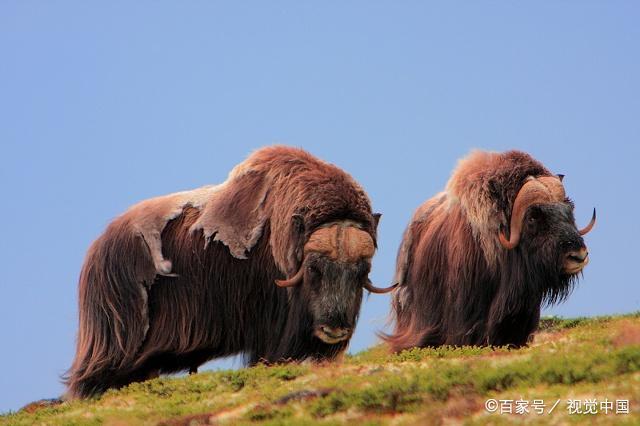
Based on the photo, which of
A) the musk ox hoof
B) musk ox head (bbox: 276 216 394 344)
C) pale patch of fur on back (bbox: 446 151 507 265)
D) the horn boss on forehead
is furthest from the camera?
the musk ox hoof

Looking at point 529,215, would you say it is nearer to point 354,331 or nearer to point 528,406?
point 354,331

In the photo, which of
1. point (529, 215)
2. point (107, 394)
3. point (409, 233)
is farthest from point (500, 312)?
point (107, 394)

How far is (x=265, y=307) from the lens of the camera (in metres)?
9.48

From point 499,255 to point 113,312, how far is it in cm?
328

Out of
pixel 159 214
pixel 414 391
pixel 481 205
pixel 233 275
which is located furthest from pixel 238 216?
pixel 414 391

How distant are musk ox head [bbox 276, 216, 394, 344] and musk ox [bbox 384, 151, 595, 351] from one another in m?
1.09

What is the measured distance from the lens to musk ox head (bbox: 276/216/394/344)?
894 centimetres

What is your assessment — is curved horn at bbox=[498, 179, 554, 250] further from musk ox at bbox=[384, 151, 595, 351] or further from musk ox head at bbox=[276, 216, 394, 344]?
musk ox head at bbox=[276, 216, 394, 344]

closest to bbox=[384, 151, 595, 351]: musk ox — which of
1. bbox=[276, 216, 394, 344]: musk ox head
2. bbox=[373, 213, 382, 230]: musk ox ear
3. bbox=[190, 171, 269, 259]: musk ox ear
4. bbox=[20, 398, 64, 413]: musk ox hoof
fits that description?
bbox=[373, 213, 382, 230]: musk ox ear

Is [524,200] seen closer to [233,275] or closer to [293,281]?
[293,281]

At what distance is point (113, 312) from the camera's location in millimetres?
9766

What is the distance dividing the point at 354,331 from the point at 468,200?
158 cm

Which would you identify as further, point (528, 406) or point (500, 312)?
point (500, 312)

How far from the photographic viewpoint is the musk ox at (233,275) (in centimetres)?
909
